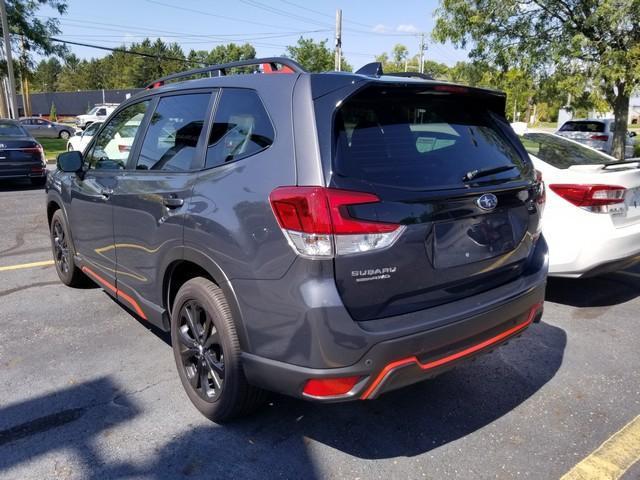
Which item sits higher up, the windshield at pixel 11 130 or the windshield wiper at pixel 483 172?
the windshield at pixel 11 130

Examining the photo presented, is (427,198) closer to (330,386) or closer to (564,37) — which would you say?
(330,386)

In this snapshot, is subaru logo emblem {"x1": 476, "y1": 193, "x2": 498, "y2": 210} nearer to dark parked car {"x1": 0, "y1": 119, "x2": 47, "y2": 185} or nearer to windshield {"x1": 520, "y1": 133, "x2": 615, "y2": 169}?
windshield {"x1": 520, "y1": 133, "x2": 615, "y2": 169}

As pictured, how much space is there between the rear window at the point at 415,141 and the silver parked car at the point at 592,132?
16.1 m

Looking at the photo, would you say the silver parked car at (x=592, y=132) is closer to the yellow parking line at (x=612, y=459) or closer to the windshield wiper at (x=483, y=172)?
the windshield wiper at (x=483, y=172)

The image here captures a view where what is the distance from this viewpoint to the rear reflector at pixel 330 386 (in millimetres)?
2291

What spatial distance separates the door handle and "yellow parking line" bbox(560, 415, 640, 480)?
7.58ft

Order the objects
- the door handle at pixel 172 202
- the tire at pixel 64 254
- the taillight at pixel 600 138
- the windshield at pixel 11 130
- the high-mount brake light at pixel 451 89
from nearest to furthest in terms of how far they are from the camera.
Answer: the high-mount brake light at pixel 451 89
the door handle at pixel 172 202
the tire at pixel 64 254
the windshield at pixel 11 130
the taillight at pixel 600 138

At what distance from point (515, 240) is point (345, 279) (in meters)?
1.13

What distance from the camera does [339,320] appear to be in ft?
7.30

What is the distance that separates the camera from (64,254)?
5035 mm

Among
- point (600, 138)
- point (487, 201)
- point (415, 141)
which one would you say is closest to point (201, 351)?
point (415, 141)

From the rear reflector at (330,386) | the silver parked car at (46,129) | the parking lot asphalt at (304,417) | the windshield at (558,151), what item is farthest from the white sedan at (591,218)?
the silver parked car at (46,129)

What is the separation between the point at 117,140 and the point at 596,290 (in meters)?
4.52

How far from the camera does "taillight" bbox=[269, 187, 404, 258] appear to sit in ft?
7.26
